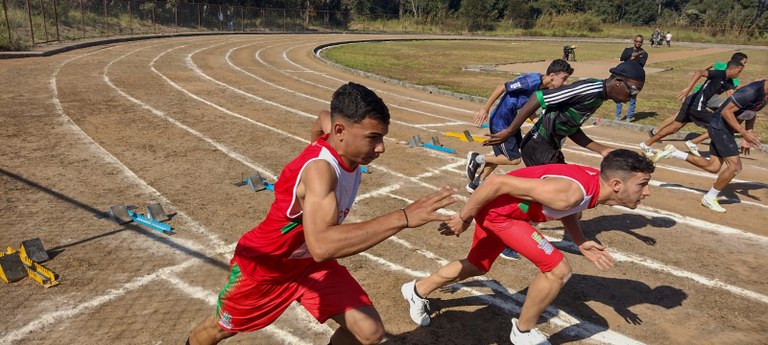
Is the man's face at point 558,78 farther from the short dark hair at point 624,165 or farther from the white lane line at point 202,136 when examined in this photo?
the white lane line at point 202,136

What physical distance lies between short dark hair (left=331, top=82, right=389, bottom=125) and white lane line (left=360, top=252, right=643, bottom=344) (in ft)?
9.21

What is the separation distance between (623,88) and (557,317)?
2.36 m

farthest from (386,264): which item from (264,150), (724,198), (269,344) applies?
(724,198)

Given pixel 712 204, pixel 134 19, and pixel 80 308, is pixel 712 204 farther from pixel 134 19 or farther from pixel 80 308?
pixel 134 19

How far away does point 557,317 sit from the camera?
190 inches

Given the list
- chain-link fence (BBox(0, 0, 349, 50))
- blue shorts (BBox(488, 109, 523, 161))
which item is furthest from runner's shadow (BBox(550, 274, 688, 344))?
chain-link fence (BBox(0, 0, 349, 50))

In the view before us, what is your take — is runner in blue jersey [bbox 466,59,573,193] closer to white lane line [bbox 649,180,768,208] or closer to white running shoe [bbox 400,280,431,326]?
white running shoe [bbox 400,280,431,326]

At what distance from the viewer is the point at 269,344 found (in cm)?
424

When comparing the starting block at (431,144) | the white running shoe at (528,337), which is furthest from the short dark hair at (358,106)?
the starting block at (431,144)

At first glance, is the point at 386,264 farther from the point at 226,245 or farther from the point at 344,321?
the point at 344,321

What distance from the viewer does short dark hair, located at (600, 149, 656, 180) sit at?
3.76m

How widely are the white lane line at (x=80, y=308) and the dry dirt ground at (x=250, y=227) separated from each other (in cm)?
→ 2

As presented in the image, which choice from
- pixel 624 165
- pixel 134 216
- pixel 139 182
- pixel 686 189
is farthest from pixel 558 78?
pixel 139 182

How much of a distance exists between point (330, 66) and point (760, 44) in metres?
49.4
